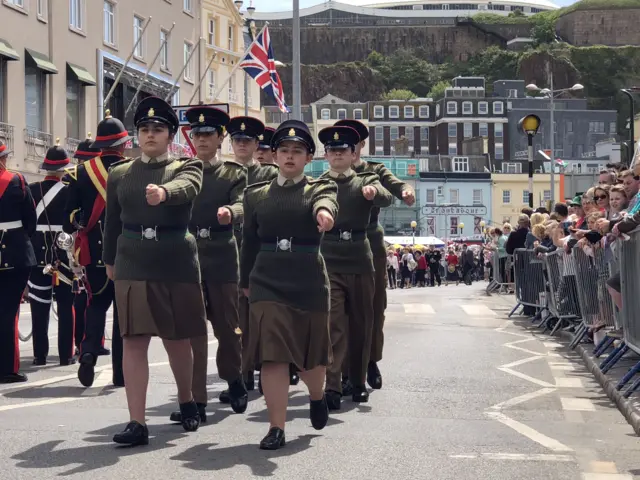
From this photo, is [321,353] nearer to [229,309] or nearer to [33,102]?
[229,309]

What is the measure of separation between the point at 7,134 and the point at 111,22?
1013 cm

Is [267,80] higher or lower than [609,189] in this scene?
higher

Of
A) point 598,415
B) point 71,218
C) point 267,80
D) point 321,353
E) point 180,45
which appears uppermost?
point 180,45

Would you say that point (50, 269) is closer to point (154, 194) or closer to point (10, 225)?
point (10, 225)

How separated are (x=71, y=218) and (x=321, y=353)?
3.35 m

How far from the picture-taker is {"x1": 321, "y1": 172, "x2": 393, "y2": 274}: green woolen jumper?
10.0 m

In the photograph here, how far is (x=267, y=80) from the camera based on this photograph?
31500 mm

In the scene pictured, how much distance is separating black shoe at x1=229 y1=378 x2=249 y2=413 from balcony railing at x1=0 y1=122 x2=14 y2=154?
25.1 metres

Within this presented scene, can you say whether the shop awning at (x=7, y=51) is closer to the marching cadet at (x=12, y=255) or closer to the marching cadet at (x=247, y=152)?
the marching cadet at (x=12, y=255)

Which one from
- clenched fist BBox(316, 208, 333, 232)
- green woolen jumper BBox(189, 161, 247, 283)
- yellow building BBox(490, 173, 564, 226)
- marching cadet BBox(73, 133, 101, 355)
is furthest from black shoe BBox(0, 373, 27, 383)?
yellow building BBox(490, 173, 564, 226)

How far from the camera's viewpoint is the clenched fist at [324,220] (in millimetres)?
7484

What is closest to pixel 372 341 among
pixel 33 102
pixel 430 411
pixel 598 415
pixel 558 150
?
pixel 430 411

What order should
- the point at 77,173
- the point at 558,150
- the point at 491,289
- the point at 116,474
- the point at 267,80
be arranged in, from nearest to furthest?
the point at 116,474, the point at 77,173, the point at 267,80, the point at 491,289, the point at 558,150

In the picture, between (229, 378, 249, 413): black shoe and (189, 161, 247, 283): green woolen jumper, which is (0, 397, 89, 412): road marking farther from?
(189, 161, 247, 283): green woolen jumper
